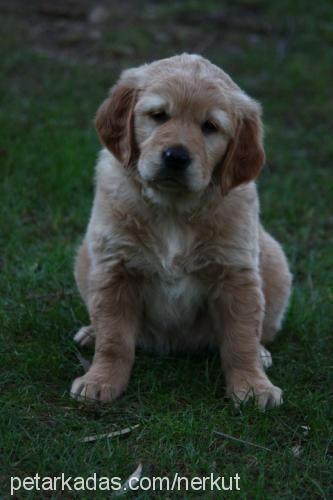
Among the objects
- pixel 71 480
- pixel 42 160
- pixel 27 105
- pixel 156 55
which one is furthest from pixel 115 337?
pixel 156 55

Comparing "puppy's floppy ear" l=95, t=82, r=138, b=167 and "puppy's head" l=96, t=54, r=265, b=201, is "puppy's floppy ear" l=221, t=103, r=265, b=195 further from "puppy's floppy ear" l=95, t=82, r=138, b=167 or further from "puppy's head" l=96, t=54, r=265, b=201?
"puppy's floppy ear" l=95, t=82, r=138, b=167

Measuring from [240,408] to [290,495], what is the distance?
57cm

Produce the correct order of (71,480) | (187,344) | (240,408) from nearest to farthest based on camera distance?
(71,480) < (240,408) < (187,344)

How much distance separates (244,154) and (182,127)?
373 millimetres

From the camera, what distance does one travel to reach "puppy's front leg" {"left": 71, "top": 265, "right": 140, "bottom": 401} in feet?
11.7

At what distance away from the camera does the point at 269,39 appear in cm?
920

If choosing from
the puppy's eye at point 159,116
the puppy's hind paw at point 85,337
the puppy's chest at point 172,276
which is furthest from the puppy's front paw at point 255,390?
the puppy's eye at point 159,116

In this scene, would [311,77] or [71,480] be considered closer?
[71,480]

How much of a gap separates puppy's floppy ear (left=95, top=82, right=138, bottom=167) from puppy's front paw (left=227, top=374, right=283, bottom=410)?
102cm

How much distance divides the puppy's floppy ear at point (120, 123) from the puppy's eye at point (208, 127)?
0.31 m

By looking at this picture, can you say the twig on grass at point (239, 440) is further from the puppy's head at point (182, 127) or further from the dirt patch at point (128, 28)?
the dirt patch at point (128, 28)

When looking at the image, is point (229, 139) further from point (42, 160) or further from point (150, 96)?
point (42, 160)

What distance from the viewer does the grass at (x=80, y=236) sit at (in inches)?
121

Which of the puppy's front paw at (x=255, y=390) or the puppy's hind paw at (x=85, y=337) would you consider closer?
the puppy's front paw at (x=255, y=390)
